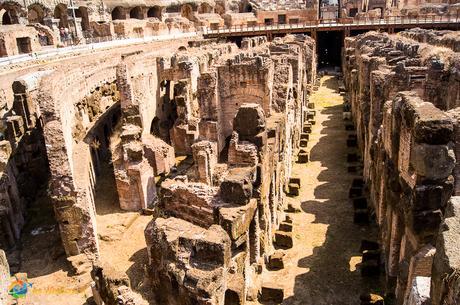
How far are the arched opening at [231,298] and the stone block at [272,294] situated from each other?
1.92 metres

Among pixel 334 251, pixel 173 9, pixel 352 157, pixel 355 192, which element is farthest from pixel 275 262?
pixel 173 9

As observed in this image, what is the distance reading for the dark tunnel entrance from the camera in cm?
4291

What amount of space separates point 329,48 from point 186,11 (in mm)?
17957

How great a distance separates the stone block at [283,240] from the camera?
1016 centimetres

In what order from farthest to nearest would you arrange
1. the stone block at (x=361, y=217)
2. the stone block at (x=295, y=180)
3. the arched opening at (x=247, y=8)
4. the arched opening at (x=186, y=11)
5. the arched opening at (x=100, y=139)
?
the arched opening at (x=247, y=8) → the arched opening at (x=186, y=11) → the stone block at (x=295, y=180) → the arched opening at (x=100, y=139) → the stone block at (x=361, y=217)

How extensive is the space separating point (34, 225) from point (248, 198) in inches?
303

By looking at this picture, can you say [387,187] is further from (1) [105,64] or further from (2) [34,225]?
(1) [105,64]

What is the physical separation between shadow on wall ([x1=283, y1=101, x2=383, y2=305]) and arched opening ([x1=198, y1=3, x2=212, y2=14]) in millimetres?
40206

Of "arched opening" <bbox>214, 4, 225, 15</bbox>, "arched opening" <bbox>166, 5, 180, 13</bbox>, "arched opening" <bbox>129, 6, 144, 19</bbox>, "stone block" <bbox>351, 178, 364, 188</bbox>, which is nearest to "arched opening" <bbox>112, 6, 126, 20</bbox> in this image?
"arched opening" <bbox>129, 6, 144, 19</bbox>

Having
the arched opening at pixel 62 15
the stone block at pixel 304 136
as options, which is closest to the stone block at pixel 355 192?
the stone block at pixel 304 136

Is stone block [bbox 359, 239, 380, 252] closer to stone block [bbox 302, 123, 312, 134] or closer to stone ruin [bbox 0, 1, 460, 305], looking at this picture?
stone ruin [bbox 0, 1, 460, 305]

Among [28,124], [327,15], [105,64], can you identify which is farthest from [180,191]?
[327,15]

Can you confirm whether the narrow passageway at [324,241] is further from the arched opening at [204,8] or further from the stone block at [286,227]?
the arched opening at [204,8]

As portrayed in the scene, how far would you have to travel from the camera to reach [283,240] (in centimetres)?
1021
